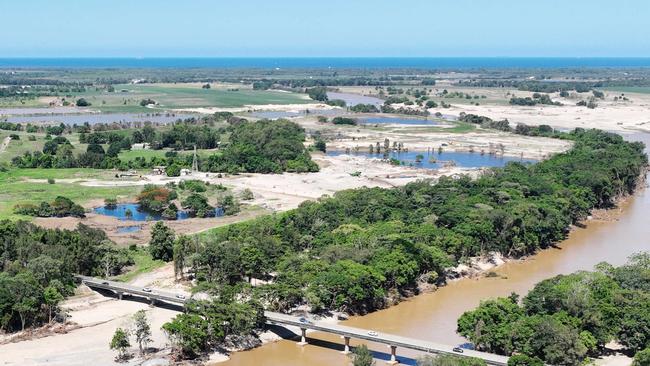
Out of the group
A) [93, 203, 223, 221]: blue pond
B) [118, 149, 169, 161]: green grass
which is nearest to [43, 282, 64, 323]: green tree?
[93, 203, 223, 221]: blue pond

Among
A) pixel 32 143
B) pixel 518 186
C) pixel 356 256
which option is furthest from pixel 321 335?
pixel 32 143

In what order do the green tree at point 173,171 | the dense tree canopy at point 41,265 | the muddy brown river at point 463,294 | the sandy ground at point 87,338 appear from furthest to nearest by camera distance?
the green tree at point 173,171
the dense tree canopy at point 41,265
the muddy brown river at point 463,294
the sandy ground at point 87,338

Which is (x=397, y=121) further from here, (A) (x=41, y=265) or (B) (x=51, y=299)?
(B) (x=51, y=299)

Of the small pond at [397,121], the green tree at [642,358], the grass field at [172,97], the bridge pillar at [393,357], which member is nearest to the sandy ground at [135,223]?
the bridge pillar at [393,357]

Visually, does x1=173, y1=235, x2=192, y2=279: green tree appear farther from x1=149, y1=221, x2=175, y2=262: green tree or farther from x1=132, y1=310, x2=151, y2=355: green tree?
x1=132, y1=310, x2=151, y2=355: green tree

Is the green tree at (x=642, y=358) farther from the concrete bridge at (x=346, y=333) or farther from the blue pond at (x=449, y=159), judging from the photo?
the blue pond at (x=449, y=159)
